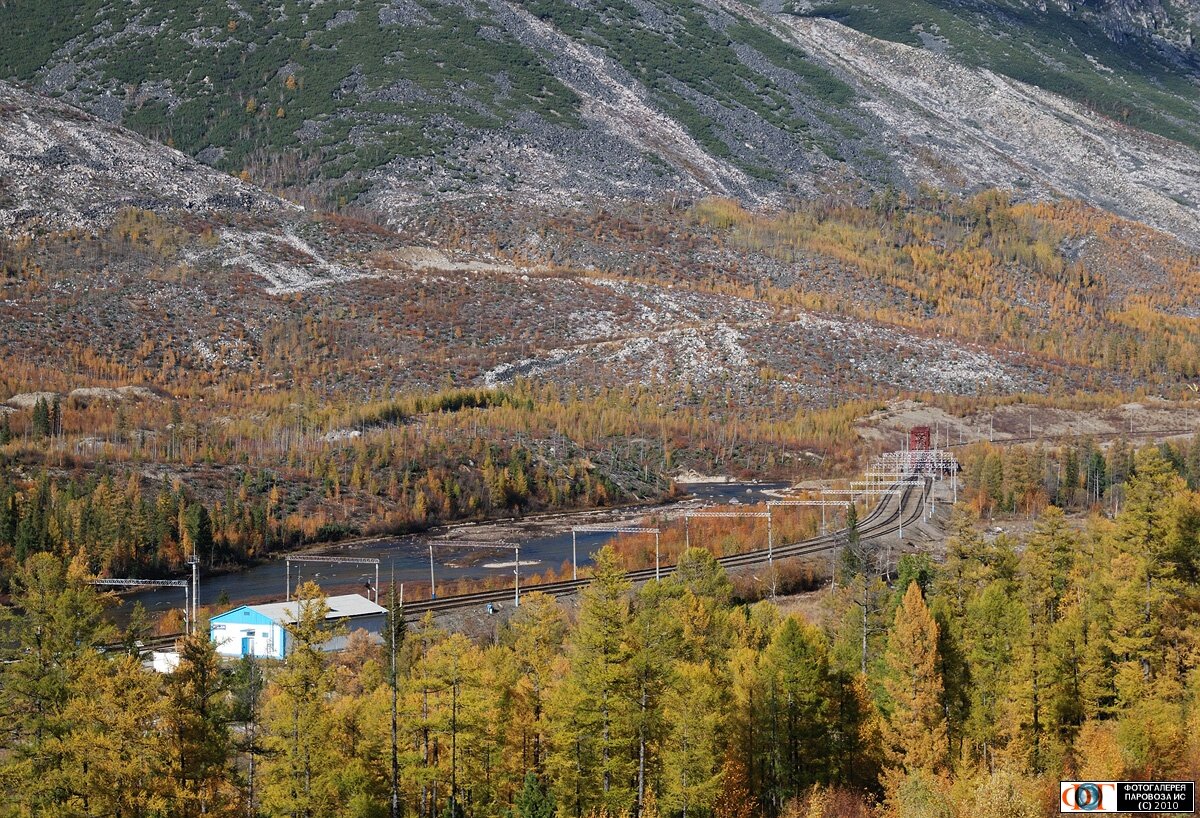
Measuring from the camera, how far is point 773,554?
105 meters

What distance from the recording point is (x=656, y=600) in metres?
66.2

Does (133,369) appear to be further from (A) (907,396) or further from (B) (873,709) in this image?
(B) (873,709)

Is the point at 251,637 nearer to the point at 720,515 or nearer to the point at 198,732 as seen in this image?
the point at 198,732

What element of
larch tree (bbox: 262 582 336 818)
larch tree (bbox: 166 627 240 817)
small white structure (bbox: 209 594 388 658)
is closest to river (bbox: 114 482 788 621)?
small white structure (bbox: 209 594 388 658)

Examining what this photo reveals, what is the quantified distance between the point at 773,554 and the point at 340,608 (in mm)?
35219

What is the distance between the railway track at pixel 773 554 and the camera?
86.8 m

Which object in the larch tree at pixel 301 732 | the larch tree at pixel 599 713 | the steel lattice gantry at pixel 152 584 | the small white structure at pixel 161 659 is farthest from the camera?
the steel lattice gantry at pixel 152 584

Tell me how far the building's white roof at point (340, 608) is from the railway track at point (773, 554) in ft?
6.74

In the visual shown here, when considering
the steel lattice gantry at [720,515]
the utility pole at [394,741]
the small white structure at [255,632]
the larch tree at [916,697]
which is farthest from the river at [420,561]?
the larch tree at [916,697]

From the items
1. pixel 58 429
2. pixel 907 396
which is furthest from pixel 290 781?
pixel 907 396

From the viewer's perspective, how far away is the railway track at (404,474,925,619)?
8675cm

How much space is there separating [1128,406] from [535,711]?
503ft

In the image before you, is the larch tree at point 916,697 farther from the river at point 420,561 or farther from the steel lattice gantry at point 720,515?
the steel lattice gantry at point 720,515

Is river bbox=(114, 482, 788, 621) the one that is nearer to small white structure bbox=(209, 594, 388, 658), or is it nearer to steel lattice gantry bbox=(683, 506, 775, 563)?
steel lattice gantry bbox=(683, 506, 775, 563)
